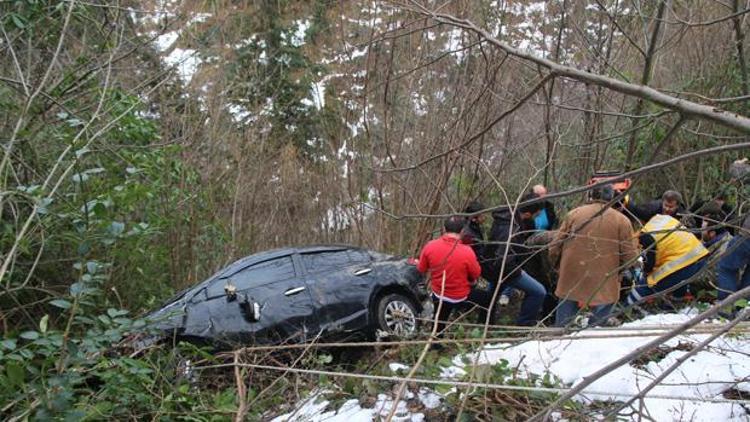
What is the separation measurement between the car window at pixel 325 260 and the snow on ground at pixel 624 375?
269 centimetres

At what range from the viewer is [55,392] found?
2791 mm

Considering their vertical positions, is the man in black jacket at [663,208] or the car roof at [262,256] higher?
the man in black jacket at [663,208]

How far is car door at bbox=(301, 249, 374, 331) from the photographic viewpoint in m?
6.50

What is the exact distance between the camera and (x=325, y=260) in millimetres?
7047

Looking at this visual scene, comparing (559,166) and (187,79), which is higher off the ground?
(187,79)

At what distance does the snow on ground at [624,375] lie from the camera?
3.18m

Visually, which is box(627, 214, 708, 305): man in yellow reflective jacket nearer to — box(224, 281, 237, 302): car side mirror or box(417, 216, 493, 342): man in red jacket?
box(417, 216, 493, 342): man in red jacket

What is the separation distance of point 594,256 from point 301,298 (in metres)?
3.21

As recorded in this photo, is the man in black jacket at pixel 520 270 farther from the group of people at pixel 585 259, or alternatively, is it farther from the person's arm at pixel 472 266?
the person's arm at pixel 472 266

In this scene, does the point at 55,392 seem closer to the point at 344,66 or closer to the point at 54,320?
the point at 54,320

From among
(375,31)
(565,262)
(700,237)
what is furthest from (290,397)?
(375,31)

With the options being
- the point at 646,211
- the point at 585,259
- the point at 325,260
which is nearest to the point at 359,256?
the point at 325,260

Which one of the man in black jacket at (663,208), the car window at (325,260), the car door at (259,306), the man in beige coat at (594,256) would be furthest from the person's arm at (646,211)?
the car door at (259,306)

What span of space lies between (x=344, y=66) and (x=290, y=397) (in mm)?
6083
